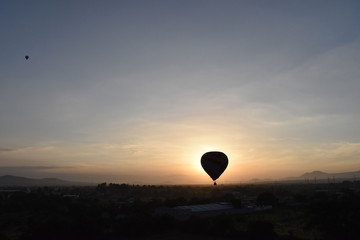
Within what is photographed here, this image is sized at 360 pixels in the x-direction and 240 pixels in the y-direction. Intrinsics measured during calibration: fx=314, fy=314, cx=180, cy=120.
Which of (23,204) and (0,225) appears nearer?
(0,225)

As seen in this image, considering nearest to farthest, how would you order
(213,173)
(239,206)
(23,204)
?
(213,173) < (239,206) < (23,204)

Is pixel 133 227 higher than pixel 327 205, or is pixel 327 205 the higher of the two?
pixel 327 205

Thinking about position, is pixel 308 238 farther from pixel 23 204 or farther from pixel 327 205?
pixel 23 204

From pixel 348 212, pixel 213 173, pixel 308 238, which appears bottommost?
pixel 308 238

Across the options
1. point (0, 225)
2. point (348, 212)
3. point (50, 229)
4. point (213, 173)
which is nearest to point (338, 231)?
point (348, 212)

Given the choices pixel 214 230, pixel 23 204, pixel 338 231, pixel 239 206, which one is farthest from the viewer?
pixel 23 204
